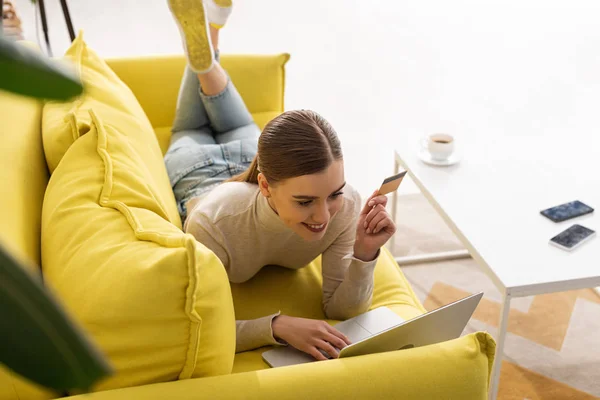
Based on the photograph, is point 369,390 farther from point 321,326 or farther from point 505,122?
point 505,122

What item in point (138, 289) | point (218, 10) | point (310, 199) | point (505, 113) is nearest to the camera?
point (138, 289)

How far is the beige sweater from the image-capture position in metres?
1.39

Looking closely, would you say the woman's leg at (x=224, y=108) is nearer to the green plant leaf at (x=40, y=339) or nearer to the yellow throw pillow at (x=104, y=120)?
the yellow throw pillow at (x=104, y=120)

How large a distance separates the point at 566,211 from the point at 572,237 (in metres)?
0.14

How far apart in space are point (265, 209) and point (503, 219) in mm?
714

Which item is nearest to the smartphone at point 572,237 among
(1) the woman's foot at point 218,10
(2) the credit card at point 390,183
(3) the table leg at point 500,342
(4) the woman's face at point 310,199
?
(3) the table leg at point 500,342

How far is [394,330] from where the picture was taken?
0.97 meters

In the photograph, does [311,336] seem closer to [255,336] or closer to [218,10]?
[255,336]

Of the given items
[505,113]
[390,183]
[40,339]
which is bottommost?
[505,113]

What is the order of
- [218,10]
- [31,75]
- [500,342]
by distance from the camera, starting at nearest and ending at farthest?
[31,75]
[500,342]
[218,10]

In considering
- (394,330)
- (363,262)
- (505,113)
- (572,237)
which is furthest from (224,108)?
(505,113)

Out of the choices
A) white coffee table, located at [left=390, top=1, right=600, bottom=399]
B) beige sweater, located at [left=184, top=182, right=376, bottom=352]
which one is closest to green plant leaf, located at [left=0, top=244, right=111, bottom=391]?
beige sweater, located at [left=184, top=182, right=376, bottom=352]

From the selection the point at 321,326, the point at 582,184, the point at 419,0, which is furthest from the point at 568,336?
the point at 419,0

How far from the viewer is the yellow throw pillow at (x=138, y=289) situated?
84 cm
